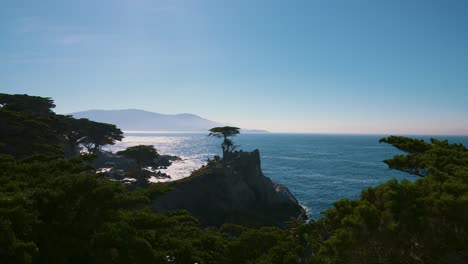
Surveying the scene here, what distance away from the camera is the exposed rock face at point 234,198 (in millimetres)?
39253

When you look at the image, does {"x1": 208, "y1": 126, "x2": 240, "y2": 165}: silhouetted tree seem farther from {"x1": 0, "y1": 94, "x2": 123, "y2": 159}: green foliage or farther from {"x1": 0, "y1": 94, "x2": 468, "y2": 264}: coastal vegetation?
{"x1": 0, "y1": 94, "x2": 468, "y2": 264}: coastal vegetation

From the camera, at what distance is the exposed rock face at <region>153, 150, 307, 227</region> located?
3925 centimetres

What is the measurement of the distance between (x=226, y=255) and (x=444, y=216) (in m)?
6.65

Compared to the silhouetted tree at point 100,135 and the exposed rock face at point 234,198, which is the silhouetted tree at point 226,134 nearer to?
the exposed rock face at point 234,198

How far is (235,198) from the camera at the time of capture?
139ft

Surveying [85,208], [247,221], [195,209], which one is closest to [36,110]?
[195,209]

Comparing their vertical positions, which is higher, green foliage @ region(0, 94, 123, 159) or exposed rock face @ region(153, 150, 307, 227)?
green foliage @ region(0, 94, 123, 159)

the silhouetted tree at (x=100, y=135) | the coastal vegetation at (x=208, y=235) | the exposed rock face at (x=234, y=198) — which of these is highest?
the silhouetted tree at (x=100, y=135)

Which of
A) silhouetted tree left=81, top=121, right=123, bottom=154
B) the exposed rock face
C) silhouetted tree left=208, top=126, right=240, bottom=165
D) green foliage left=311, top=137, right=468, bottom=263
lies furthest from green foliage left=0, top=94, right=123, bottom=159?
silhouetted tree left=208, top=126, right=240, bottom=165

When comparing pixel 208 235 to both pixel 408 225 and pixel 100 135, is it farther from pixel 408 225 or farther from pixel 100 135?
pixel 100 135

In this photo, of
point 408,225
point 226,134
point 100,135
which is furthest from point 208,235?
point 100,135

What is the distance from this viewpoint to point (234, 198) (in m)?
42.1

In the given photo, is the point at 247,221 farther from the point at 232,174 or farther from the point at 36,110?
the point at 36,110

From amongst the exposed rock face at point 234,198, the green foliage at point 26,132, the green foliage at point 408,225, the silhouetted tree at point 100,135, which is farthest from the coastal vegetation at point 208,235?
the silhouetted tree at point 100,135
